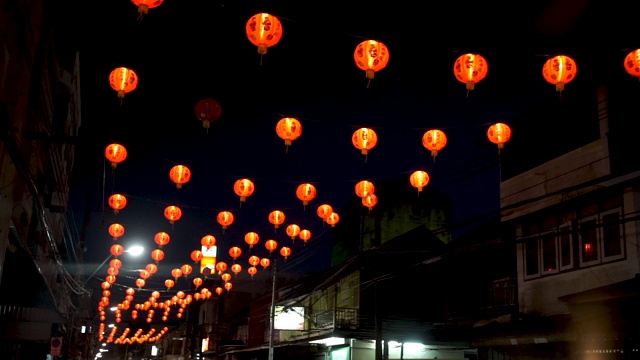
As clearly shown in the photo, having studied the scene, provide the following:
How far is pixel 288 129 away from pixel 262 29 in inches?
182

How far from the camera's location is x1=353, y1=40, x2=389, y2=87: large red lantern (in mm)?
13203

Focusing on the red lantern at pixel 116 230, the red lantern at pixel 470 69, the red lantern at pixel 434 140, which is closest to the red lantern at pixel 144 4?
the red lantern at pixel 470 69

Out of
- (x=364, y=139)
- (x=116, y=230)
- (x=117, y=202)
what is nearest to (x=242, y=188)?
(x=117, y=202)

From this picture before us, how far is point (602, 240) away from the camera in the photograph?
1625cm

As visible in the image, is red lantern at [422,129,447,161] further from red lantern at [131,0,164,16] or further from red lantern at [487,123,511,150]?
red lantern at [131,0,164,16]

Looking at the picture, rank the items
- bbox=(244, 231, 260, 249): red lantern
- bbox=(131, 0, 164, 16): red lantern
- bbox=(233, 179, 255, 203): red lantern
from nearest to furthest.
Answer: bbox=(131, 0, 164, 16): red lantern, bbox=(233, 179, 255, 203): red lantern, bbox=(244, 231, 260, 249): red lantern

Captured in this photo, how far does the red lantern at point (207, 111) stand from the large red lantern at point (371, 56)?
424 cm

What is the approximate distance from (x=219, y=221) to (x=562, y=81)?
16076 mm

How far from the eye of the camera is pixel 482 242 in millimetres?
21953

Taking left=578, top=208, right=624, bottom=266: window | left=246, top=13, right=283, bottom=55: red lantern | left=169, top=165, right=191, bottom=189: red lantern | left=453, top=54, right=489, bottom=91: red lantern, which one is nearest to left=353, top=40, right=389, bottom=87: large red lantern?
left=453, top=54, right=489, bottom=91: red lantern

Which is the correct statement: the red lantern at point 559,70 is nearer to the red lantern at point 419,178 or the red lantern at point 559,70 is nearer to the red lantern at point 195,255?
the red lantern at point 419,178

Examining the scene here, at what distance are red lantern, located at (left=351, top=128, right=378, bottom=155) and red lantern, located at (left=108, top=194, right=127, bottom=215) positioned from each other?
10554 mm

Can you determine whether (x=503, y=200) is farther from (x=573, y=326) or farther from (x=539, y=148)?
(x=573, y=326)

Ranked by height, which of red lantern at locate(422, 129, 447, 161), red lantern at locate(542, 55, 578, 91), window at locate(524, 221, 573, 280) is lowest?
window at locate(524, 221, 573, 280)
